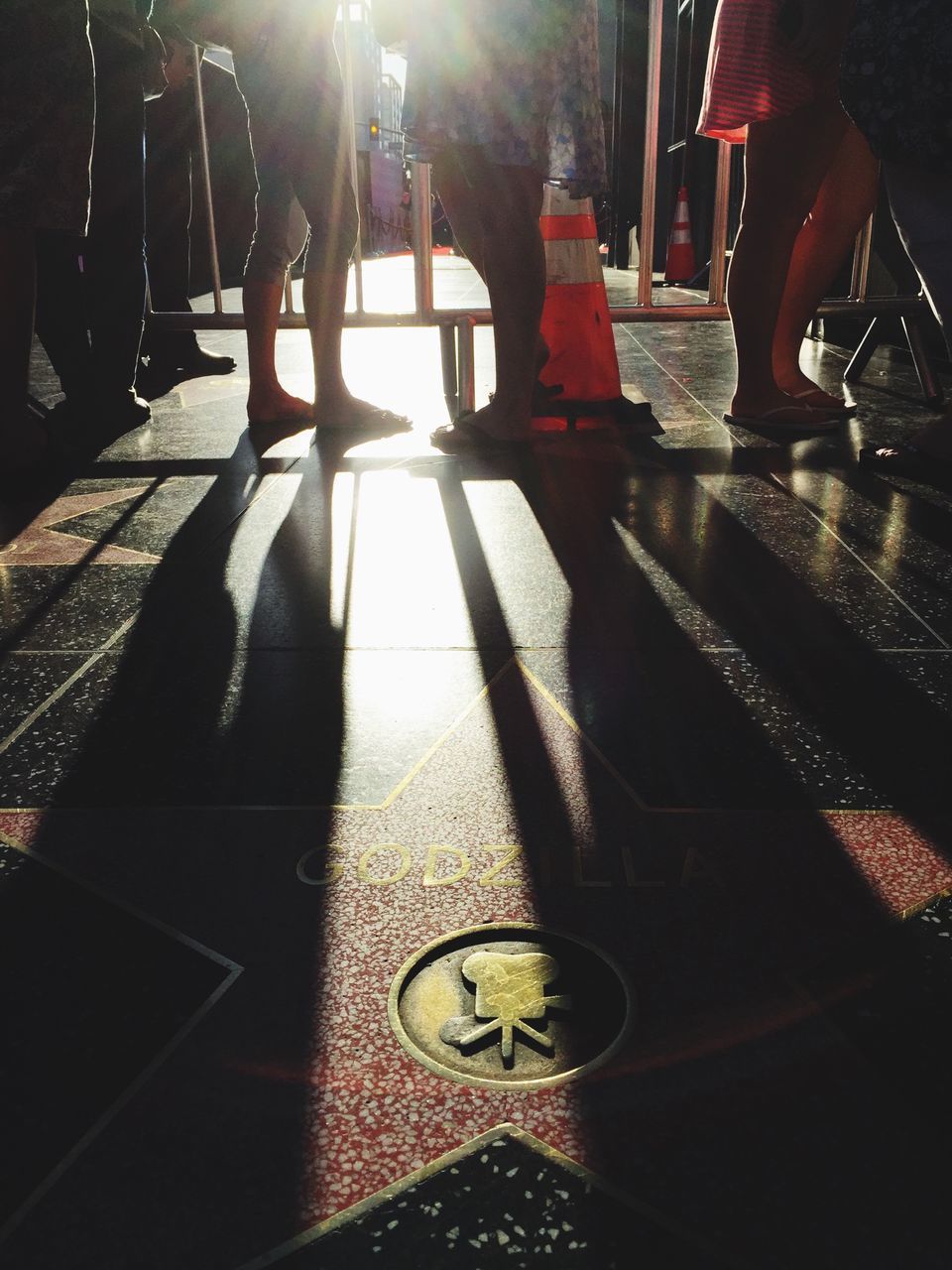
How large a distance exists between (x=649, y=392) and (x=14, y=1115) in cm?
383

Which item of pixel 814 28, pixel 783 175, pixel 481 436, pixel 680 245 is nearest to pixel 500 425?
pixel 481 436

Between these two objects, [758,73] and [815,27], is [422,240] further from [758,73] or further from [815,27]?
[815,27]

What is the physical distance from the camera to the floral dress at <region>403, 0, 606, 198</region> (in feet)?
9.82

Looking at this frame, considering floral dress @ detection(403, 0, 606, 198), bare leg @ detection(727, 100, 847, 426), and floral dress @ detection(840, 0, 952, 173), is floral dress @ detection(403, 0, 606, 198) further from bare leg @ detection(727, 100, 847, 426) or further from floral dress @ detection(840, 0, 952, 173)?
floral dress @ detection(840, 0, 952, 173)

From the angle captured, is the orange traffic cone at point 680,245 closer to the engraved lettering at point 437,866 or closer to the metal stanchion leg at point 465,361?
the metal stanchion leg at point 465,361

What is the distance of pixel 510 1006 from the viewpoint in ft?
3.31

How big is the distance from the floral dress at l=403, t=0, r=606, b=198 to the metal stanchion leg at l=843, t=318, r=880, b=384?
169 centimetres

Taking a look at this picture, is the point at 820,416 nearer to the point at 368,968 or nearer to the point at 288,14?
the point at 288,14

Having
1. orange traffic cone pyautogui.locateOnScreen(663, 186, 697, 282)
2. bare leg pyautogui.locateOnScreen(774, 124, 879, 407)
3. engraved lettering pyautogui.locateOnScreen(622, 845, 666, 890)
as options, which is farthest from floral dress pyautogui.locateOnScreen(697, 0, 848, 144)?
orange traffic cone pyautogui.locateOnScreen(663, 186, 697, 282)

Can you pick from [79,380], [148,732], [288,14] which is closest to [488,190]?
[288,14]

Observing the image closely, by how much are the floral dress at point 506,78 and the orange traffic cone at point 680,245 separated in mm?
8274

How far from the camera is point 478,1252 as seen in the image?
2.49 ft

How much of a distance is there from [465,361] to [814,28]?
1429 millimetres

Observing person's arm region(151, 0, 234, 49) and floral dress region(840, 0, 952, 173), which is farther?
person's arm region(151, 0, 234, 49)
